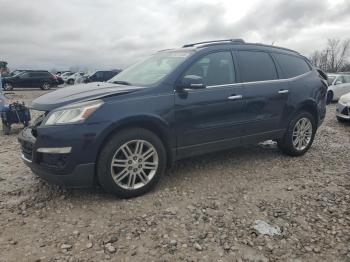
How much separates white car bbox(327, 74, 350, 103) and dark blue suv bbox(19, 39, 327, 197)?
35.2 ft

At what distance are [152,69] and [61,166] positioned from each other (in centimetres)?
186

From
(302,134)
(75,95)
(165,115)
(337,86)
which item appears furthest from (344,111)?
(75,95)

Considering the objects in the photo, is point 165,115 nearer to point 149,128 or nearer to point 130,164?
point 149,128

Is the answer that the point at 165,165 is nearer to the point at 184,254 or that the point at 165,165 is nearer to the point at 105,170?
the point at 105,170

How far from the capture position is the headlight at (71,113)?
349cm

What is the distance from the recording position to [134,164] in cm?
382

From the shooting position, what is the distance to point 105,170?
11.9 feet

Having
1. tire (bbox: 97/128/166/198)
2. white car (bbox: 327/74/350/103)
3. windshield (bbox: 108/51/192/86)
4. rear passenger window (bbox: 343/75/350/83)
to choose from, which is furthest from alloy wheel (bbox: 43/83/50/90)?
tire (bbox: 97/128/166/198)

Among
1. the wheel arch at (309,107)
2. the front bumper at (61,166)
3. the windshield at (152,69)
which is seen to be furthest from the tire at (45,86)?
the front bumper at (61,166)

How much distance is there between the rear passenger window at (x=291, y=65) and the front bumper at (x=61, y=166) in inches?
135

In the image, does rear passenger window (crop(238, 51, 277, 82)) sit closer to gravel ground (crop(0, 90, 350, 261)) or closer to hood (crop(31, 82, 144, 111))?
gravel ground (crop(0, 90, 350, 261))

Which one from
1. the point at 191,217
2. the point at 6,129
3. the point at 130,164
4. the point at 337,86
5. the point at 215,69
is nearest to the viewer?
the point at 191,217

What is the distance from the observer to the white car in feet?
50.0

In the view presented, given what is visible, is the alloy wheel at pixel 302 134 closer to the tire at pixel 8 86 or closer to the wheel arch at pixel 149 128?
the wheel arch at pixel 149 128
